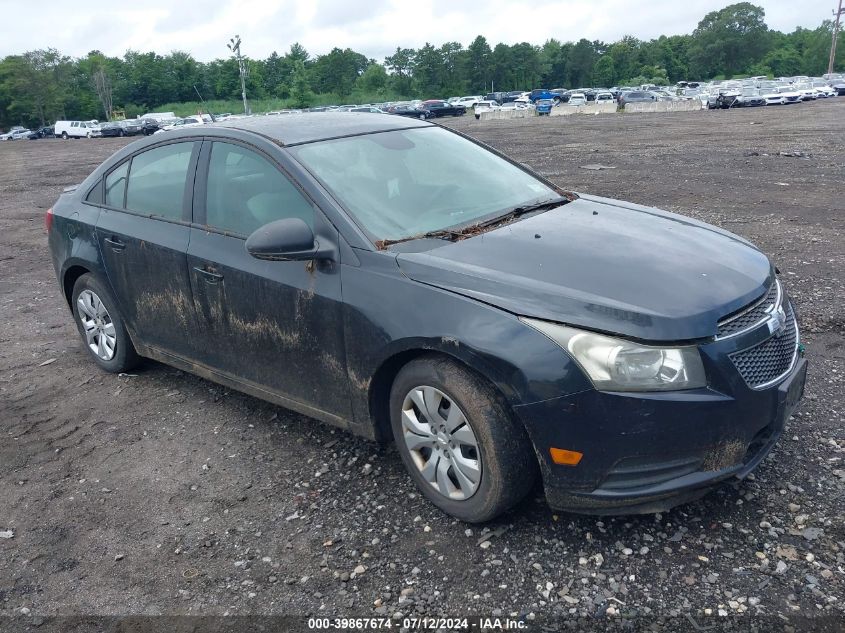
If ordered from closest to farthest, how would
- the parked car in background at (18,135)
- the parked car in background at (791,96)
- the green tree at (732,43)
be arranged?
the parked car in background at (791,96)
the parked car in background at (18,135)
the green tree at (732,43)

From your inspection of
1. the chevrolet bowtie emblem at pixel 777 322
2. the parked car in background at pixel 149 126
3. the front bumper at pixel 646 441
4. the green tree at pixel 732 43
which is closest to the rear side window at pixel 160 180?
the front bumper at pixel 646 441

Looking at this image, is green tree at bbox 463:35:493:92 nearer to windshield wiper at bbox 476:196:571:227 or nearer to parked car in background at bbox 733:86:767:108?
parked car in background at bbox 733:86:767:108

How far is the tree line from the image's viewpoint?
104562mm

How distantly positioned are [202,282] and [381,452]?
1404 mm

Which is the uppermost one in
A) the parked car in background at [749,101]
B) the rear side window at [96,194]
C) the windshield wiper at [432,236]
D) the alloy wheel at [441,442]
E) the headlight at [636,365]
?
the parked car in background at [749,101]

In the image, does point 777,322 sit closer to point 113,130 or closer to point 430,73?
point 113,130

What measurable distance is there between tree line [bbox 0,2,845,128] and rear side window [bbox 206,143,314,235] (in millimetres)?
106451

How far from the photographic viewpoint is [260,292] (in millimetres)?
3820

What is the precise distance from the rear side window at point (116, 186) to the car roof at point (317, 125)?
0.88 metres

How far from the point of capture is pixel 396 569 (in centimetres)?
306

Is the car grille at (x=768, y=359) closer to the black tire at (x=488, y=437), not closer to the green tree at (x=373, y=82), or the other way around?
the black tire at (x=488, y=437)

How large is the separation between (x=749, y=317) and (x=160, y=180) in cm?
352

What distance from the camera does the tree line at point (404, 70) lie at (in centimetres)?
10456

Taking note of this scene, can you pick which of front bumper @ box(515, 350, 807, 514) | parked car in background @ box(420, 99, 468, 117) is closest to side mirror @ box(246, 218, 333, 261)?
front bumper @ box(515, 350, 807, 514)
